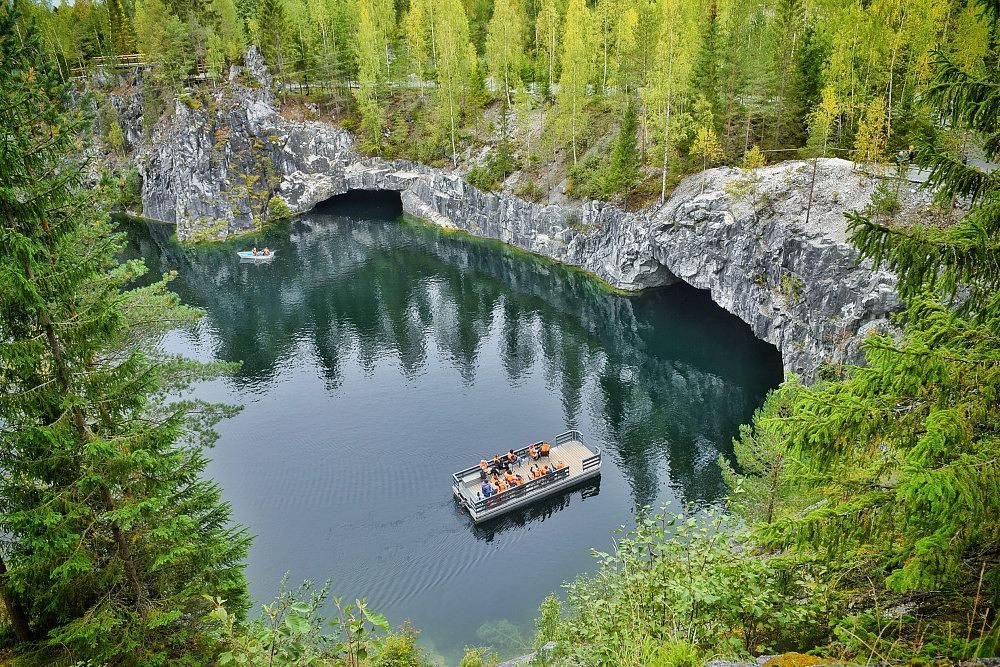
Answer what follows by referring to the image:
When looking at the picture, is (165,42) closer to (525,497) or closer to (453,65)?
(453,65)

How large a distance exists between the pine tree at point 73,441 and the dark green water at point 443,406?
536 inches

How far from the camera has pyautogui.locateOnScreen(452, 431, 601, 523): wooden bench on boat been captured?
29922 millimetres

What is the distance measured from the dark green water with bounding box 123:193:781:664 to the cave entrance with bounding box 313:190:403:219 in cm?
1607

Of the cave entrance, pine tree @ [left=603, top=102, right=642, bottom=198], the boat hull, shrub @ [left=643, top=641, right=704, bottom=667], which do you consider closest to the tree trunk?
shrub @ [left=643, top=641, right=704, bottom=667]

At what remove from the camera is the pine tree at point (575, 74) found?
57.9 meters

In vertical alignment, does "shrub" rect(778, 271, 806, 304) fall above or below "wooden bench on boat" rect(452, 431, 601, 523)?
above

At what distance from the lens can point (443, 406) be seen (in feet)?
126

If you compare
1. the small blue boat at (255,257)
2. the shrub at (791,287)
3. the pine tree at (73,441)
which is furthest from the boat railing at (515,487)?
the small blue boat at (255,257)

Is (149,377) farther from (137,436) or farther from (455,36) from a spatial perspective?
(455,36)

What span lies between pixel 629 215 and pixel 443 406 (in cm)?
2509

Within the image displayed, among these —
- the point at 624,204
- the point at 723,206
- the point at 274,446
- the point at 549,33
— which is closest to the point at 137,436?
the point at 274,446

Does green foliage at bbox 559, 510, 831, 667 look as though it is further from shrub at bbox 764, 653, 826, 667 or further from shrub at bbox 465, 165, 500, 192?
shrub at bbox 465, 165, 500, 192

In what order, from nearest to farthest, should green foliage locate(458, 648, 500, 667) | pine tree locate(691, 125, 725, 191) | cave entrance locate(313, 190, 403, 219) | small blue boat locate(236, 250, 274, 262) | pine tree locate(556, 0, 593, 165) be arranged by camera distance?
1. green foliage locate(458, 648, 500, 667)
2. pine tree locate(691, 125, 725, 191)
3. pine tree locate(556, 0, 593, 165)
4. small blue boat locate(236, 250, 274, 262)
5. cave entrance locate(313, 190, 403, 219)

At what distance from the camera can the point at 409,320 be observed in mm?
50406
